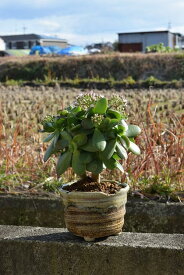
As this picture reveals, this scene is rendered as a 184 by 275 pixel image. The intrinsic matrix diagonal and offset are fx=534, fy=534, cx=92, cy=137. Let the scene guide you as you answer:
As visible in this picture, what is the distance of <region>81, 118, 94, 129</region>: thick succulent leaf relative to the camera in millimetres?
2348

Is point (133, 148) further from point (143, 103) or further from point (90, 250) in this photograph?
point (143, 103)

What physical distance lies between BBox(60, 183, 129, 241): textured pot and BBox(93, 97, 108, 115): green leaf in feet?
→ 1.19

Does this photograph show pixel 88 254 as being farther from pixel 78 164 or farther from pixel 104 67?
pixel 104 67

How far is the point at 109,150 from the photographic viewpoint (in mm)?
2342

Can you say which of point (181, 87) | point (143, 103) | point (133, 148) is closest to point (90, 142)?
point (133, 148)

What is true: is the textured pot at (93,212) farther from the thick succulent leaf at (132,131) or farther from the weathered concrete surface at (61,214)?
the weathered concrete surface at (61,214)

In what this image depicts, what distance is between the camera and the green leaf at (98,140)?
2.29 metres

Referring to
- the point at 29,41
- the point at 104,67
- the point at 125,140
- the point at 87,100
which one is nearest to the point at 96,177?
the point at 125,140

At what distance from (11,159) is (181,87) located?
39.2 feet

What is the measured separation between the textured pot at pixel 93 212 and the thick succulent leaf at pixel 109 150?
17 cm

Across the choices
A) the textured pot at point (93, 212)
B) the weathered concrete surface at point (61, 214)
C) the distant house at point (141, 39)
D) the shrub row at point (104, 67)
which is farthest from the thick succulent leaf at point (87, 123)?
the distant house at point (141, 39)

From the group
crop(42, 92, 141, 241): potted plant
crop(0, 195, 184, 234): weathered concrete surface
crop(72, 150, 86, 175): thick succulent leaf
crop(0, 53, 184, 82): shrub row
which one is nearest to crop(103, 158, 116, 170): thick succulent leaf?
crop(42, 92, 141, 241): potted plant

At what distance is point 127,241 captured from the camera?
97.1 inches

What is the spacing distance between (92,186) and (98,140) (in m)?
0.29
